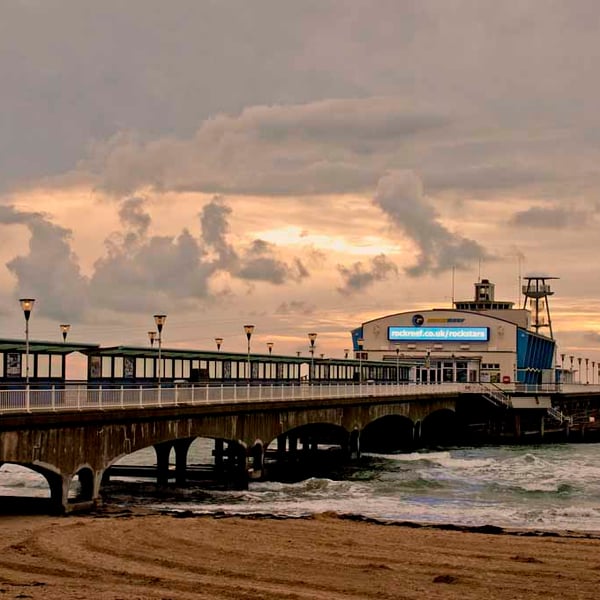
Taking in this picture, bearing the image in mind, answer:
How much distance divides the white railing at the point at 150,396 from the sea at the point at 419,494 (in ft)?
13.3

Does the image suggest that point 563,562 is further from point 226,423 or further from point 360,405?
point 360,405

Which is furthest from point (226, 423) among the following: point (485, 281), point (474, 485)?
point (485, 281)

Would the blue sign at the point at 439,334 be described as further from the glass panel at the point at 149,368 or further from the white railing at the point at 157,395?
the glass panel at the point at 149,368

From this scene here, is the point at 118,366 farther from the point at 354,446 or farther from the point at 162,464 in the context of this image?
the point at 354,446

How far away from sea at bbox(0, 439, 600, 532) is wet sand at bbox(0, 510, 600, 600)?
5416 mm

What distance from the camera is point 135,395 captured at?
41.1 m

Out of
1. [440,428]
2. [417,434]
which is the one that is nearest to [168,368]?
[417,434]

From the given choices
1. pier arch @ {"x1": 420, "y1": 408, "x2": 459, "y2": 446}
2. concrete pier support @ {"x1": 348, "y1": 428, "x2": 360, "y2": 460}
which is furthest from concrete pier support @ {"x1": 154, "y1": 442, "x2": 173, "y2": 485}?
pier arch @ {"x1": 420, "y1": 408, "x2": 459, "y2": 446}

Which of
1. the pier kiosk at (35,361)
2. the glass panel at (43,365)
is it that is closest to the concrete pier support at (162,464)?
the pier kiosk at (35,361)

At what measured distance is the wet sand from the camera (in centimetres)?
2369

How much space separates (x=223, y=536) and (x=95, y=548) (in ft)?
14.8

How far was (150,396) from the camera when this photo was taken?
4244 cm

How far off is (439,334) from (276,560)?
338 ft

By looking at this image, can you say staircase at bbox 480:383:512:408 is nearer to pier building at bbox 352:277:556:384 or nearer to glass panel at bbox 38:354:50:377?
pier building at bbox 352:277:556:384
